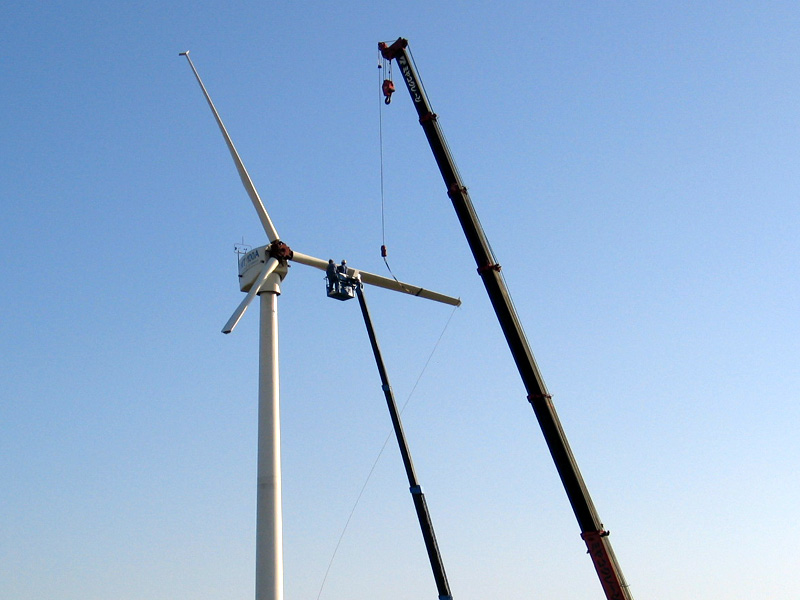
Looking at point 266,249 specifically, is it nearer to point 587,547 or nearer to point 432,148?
point 432,148

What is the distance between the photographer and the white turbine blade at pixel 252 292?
102 feet

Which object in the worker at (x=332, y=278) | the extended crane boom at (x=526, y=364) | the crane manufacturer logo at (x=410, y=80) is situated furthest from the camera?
the crane manufacturer logo at (x=410, y=80)

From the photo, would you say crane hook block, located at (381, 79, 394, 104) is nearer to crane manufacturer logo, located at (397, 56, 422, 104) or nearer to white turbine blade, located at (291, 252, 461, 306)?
crane manufacturer logo, located at (397, 56, 422, 104)

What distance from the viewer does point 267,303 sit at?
115 ft

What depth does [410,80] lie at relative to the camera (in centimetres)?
4053

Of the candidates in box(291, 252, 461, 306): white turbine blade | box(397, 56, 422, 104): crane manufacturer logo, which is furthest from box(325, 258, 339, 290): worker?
box(397, 56, 422, 104): crane manufacturer logo

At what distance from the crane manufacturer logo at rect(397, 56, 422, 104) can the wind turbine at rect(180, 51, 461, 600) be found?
8.55 m

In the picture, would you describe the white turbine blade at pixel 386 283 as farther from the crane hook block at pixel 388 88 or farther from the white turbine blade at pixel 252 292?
the crane hook block at pixel 388 88

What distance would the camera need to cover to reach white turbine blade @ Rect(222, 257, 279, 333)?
102 feet

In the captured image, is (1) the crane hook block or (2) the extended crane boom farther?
(1) the crane hook block

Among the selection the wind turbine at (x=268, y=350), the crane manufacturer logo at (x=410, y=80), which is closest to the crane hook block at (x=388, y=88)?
the crane manufacturer logo at (x=410, y=80)

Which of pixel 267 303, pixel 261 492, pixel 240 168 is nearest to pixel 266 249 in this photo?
pixel 267 303

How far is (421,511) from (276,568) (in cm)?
548

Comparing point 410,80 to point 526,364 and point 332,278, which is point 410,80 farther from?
point 526,364
